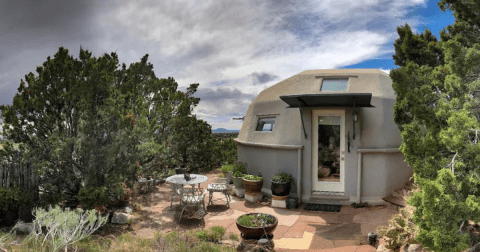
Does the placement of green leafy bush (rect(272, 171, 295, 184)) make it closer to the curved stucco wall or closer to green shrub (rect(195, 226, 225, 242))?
the curved stucco wall

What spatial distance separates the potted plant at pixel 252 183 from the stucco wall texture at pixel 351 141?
0.44m

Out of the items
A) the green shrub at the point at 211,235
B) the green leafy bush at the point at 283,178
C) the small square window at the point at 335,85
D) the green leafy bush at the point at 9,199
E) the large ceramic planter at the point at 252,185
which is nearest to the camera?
the green shrub at the point at 211,235

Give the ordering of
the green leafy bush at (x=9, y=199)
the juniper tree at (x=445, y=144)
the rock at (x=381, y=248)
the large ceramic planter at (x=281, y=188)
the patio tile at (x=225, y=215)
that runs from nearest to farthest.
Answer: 1. the juniper tree at (x=445, y=144)
2. the rock at (x=381, y=248)
3. the green leafy bush at (x=9, y=199)
4. the patio tile at (x=225, y=215)
5. the large ceramic planter at (x=281, y=188)

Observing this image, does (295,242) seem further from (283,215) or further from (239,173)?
(239,173)

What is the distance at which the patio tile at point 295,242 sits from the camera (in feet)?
20.3

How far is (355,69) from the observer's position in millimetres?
10570

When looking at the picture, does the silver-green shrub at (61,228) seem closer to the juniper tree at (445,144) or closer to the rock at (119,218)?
the rock at (119,218)

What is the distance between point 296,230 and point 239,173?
11.9ft

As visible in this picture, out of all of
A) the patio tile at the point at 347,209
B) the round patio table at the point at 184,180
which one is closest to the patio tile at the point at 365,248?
the patio tile at the point at 347,209

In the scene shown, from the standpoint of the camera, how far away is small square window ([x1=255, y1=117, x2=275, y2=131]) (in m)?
10.3

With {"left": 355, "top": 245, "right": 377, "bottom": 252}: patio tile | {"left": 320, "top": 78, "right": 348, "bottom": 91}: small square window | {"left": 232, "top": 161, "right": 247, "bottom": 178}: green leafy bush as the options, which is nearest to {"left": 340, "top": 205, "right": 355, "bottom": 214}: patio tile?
{"left": 355, "top": 245, "right": 377, "bottom": 252}: patio tile

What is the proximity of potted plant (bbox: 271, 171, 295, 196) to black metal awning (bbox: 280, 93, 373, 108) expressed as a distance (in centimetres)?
226

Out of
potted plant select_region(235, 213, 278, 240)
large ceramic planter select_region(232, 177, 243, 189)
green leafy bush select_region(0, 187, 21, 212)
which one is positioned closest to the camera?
potted plant select_region(235, 213, 278, 240)

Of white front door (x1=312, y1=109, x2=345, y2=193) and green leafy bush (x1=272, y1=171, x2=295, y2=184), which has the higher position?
white front door (x1=312, y1=109, x2=345, y2=193)
